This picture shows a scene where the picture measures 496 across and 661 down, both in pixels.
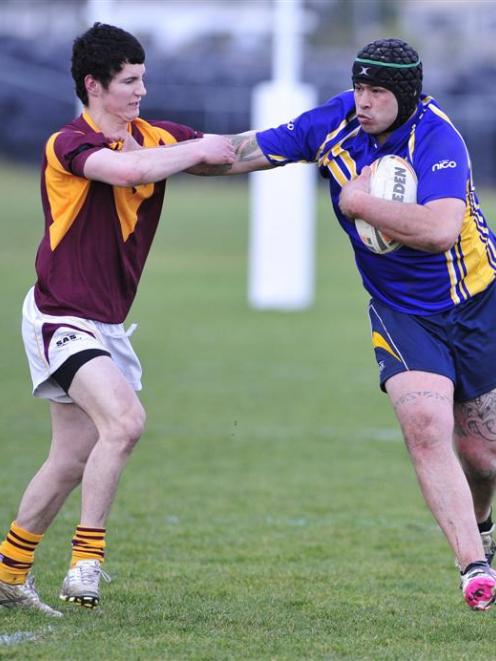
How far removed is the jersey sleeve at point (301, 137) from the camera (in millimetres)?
5746

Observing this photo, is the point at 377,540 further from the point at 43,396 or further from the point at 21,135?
the point at 21,135

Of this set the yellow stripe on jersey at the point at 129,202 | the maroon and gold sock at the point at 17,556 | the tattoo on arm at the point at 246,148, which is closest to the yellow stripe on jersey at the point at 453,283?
the tattoo on arm at the point at 246,148

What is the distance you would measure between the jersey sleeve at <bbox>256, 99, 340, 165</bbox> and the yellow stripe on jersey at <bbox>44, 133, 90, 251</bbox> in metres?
0.89

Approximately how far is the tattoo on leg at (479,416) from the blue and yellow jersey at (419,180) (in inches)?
17.4

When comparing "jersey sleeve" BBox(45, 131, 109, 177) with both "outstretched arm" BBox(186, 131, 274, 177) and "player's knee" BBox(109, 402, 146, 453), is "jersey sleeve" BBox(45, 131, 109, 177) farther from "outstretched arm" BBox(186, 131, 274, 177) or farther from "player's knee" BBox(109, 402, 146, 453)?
"player's knee" BBox(109, 402, 146, 453)

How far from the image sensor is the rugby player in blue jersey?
5309 millimetres

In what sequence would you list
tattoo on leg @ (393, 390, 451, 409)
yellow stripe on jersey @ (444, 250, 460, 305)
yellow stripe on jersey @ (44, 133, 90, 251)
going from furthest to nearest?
yellow stripe on jersey @ (444, 250, 460, 305), yellow stripe on jersey @ (44, 133, 90, 251), tattoo on leg @ (393, 390, 451, 409)

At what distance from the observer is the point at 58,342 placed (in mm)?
5422

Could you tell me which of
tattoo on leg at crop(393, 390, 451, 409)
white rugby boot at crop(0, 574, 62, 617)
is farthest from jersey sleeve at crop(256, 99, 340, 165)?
white rugby boot at crop(0, 574, 62, 617)

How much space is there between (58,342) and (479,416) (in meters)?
1.77

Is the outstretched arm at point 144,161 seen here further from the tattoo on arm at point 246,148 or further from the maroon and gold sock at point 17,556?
the maroon and gold sock at point 17,556

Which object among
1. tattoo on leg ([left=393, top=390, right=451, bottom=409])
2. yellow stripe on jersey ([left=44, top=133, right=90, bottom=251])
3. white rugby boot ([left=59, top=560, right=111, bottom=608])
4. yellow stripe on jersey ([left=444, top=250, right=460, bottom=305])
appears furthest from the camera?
yellow stripe on jersey ([left=444, top=250, right=460, bottom=305])

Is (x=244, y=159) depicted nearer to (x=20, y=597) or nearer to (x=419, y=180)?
(x=419, y=180)

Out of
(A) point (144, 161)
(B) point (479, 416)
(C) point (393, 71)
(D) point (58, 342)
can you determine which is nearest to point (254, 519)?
(B) point (479, 416)
